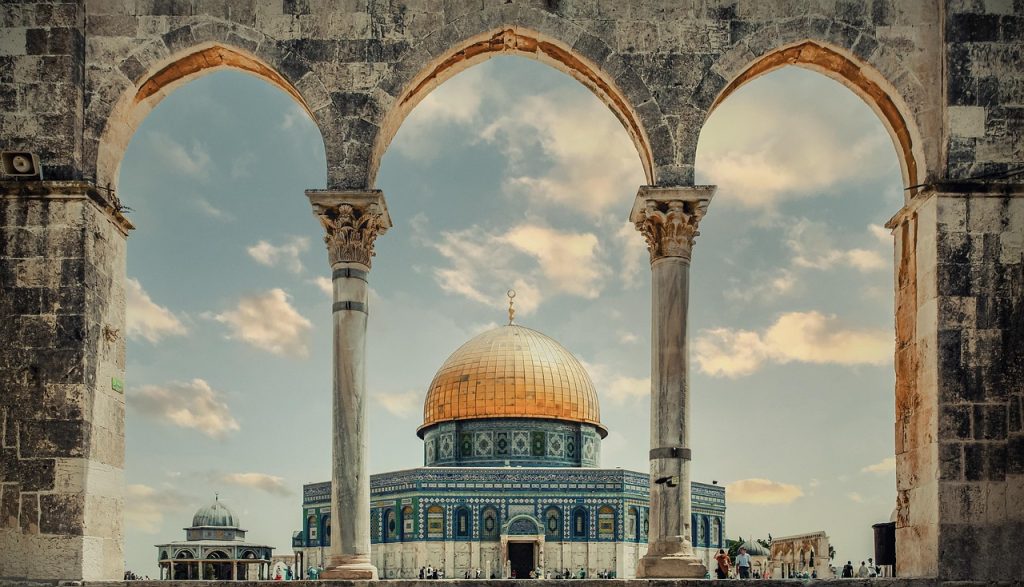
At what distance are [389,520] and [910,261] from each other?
94.0 ft

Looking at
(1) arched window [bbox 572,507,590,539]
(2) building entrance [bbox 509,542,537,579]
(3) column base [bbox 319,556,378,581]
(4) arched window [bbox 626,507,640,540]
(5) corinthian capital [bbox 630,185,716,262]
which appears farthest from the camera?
(4) arched window [bbox 626,507,640,540]

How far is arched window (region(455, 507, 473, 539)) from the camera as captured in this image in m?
38.6

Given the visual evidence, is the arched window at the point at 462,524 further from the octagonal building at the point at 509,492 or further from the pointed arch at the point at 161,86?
the pointed arch at the point at 161,86

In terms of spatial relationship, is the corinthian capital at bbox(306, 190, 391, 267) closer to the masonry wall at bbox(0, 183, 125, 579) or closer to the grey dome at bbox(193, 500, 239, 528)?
the masonry wall at bbox(0, 183, 125, 579)

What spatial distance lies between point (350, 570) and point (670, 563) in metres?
3.13

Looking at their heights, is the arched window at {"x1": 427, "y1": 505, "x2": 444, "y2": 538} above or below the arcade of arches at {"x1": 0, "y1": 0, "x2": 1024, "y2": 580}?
below

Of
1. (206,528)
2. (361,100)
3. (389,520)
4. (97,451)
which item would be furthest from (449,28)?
(206,528)

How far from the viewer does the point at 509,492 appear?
39.0 m

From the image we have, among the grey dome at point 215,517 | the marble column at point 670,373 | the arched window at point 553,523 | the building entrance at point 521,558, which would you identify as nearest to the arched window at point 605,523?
the arched window at point 553,523

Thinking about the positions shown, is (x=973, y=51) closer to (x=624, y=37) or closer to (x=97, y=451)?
(x=624, y=37)

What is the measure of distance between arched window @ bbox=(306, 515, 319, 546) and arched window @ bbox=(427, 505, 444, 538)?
4515 mm

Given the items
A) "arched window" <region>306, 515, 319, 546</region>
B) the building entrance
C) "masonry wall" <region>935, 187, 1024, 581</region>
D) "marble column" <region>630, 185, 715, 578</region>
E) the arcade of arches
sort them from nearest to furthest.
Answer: "masonry wall" <region>935, 187, 1024, 581</region> → the arcade of arches → "marble column" <region>630, 185, 715, 578</region> → the building entrance → "arched window" <region>306, 515, 319, 546</region>

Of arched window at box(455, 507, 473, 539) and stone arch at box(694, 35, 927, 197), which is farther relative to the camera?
arched window at box(455, 507, 473, 539)

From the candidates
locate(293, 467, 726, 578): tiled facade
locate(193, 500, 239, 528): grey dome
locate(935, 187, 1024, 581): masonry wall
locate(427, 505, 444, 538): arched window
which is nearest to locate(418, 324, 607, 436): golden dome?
locate(293, 467, 726, 578): tiled facade
